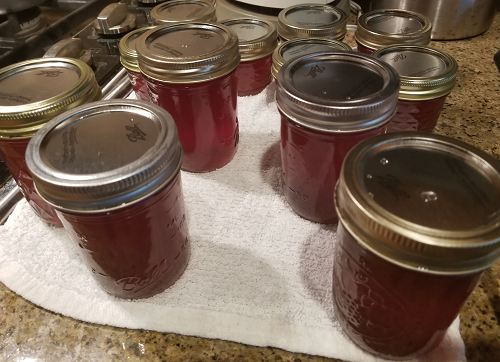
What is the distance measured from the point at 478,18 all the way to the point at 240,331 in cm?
103

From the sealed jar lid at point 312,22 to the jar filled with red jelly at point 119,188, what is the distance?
18.5 inches

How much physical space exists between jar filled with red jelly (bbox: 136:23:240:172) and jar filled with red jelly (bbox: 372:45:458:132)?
0.29m

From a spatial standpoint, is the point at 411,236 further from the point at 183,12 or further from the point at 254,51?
the point at 183,12

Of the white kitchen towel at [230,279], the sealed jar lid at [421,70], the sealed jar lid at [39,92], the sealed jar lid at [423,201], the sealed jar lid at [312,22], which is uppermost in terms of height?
the sealed jar lid at [39,92]

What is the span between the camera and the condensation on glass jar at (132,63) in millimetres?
765

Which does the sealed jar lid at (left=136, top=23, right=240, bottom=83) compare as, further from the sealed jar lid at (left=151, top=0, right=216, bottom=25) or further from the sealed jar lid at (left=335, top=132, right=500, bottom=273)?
the sealed jar lid at (left=335, top=132, right=500, bottom=273)

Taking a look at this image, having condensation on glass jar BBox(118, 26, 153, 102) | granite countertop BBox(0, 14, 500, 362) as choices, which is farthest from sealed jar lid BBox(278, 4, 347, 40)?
granite countertop BBox(0, 14, 500, 362)

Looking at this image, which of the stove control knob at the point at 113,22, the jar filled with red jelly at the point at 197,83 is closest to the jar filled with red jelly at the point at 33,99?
the jar filled with red jelly at the point at 197,83

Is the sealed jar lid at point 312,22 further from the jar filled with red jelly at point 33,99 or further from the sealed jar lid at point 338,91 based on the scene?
the jar filled with red jelly at point 33,99

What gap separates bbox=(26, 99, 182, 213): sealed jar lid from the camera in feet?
1.27

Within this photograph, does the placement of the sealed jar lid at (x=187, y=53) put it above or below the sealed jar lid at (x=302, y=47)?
above

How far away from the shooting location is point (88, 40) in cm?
102

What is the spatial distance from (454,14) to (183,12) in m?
0.71

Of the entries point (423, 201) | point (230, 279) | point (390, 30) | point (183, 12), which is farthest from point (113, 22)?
point (423, 201)
